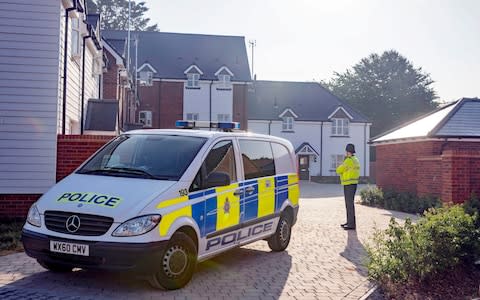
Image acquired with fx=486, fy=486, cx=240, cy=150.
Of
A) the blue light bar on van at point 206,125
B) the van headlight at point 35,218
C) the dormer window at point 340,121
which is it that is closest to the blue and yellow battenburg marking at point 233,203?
the blue light bar on van at point 206,125

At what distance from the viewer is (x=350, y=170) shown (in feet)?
37.5

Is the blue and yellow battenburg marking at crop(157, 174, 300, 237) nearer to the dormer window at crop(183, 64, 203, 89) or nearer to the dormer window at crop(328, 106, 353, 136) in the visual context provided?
the dormer window at crop(183, 64, 203, 89)

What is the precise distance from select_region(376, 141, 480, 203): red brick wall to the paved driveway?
5267mm

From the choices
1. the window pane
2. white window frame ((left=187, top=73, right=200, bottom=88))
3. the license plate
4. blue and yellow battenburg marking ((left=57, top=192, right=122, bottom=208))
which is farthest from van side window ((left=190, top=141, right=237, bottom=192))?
white window frame ((left=187, top=73, right=200, bottom=88))

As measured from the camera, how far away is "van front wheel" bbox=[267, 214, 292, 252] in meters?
8.34

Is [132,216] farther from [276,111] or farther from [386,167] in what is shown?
[276,111]

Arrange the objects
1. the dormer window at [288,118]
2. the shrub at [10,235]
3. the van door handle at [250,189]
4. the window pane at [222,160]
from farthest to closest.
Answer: the dormer window at [288,118] → the shrub at [10,235] → the van door handle at [250,189] → the window pane at [222,160]

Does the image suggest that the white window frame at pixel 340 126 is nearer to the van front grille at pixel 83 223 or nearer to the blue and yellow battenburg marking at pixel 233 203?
the blue and yellow battenburg marking at pixel 233 203

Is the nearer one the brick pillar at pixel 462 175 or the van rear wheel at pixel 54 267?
the van rear wheel at pixel 54 267

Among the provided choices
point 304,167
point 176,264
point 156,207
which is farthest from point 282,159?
point 304,167

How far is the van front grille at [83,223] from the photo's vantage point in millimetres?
5266

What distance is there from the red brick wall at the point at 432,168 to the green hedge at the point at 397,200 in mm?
443

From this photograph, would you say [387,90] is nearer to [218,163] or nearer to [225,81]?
[225,81]

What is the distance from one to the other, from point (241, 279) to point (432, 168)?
11.1 metres
